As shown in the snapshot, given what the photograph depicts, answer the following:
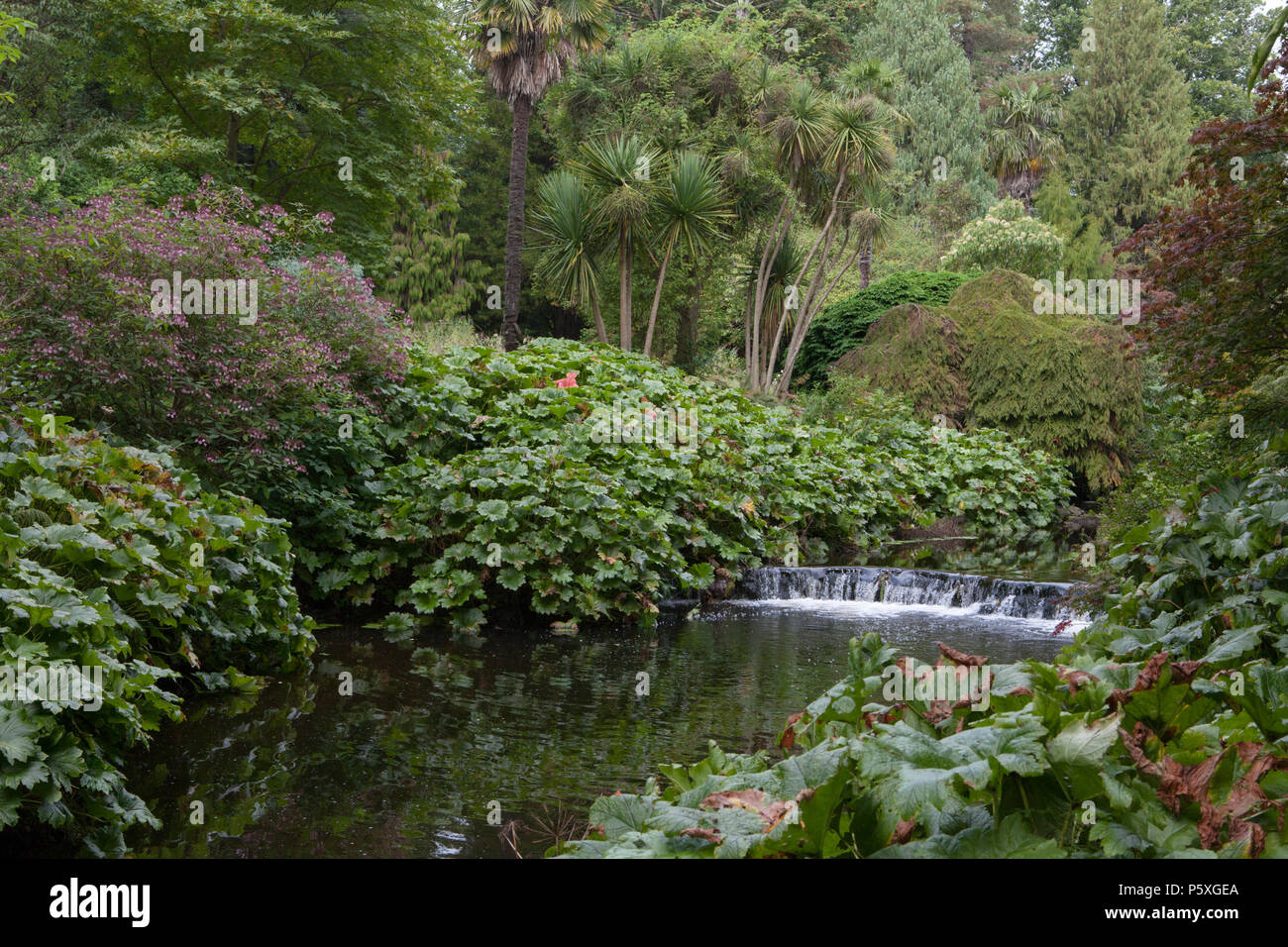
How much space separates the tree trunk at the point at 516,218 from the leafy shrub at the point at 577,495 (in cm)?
572

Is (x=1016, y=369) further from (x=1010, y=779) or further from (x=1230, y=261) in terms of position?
(x=1010, y=779)

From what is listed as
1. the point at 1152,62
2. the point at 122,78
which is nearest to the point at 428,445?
the point at 122,78

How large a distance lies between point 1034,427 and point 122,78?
17805mm

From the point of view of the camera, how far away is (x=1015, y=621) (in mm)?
10031

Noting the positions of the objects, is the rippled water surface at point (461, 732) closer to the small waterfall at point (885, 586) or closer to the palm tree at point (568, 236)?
the small waterfall at point (885, 586)

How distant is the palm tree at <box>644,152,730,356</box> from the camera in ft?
61.3

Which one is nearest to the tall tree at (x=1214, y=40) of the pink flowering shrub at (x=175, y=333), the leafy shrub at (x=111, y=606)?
the pink flowering shrub at (x=175, y=333)

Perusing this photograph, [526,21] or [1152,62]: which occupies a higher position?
[1152,62]

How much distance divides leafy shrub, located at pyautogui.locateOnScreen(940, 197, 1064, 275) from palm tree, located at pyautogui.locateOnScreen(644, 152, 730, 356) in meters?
10.2

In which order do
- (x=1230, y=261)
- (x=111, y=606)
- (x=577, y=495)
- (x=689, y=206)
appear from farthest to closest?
(x=689, y=206)
(x=577, y=495)
(x=1230, y=261)
(x=111, y=606)

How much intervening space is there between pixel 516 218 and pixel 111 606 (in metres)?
17.0

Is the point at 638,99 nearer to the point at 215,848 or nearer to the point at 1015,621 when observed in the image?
the point at 1015,621

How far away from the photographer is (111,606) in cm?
445

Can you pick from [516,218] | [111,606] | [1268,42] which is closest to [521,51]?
[516,218]
